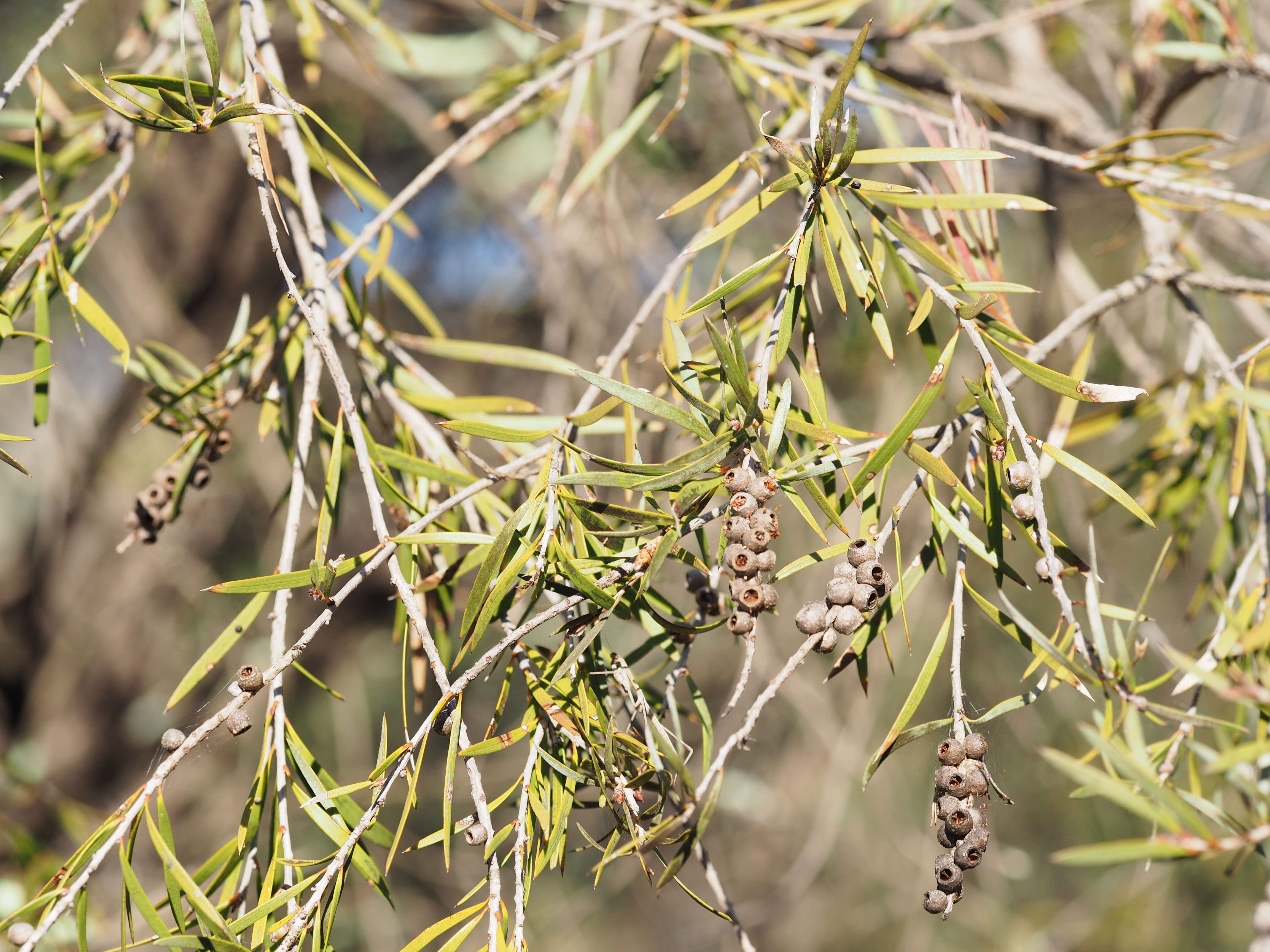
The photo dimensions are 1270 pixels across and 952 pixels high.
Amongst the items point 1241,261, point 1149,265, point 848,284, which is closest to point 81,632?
point 848,284

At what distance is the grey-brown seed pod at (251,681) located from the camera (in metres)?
0.29

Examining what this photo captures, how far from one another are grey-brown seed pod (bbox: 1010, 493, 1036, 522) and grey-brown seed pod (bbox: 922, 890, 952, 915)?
0.14 metres

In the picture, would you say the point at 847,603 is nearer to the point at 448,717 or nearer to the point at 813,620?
the point at 813,620

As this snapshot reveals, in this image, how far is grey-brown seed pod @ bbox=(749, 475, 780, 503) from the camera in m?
0.28

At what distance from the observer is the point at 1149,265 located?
522mm

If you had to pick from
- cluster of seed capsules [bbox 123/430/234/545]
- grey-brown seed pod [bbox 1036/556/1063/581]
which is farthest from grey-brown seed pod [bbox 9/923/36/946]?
grey-brown seed pod [bbox 1036/556/1063/581]

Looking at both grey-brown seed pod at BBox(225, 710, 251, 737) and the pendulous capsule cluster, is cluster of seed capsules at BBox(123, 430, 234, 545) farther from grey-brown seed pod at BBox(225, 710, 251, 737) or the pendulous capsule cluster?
the pendulous capsule cluster

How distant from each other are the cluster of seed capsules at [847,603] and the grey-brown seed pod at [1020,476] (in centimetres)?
6

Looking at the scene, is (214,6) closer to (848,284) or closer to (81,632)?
(848,284)

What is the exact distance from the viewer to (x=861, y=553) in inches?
11.3

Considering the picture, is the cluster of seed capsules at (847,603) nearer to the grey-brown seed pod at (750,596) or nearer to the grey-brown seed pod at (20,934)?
the grey-brown seed pod at (750,596)

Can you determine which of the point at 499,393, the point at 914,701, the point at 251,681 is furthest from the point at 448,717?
the point at 499,393

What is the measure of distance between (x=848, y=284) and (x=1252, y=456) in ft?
1.07

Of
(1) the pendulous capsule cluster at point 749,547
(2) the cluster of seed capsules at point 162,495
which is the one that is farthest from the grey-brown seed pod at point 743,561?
(2) the cluster of seed capsules at point 162,495
